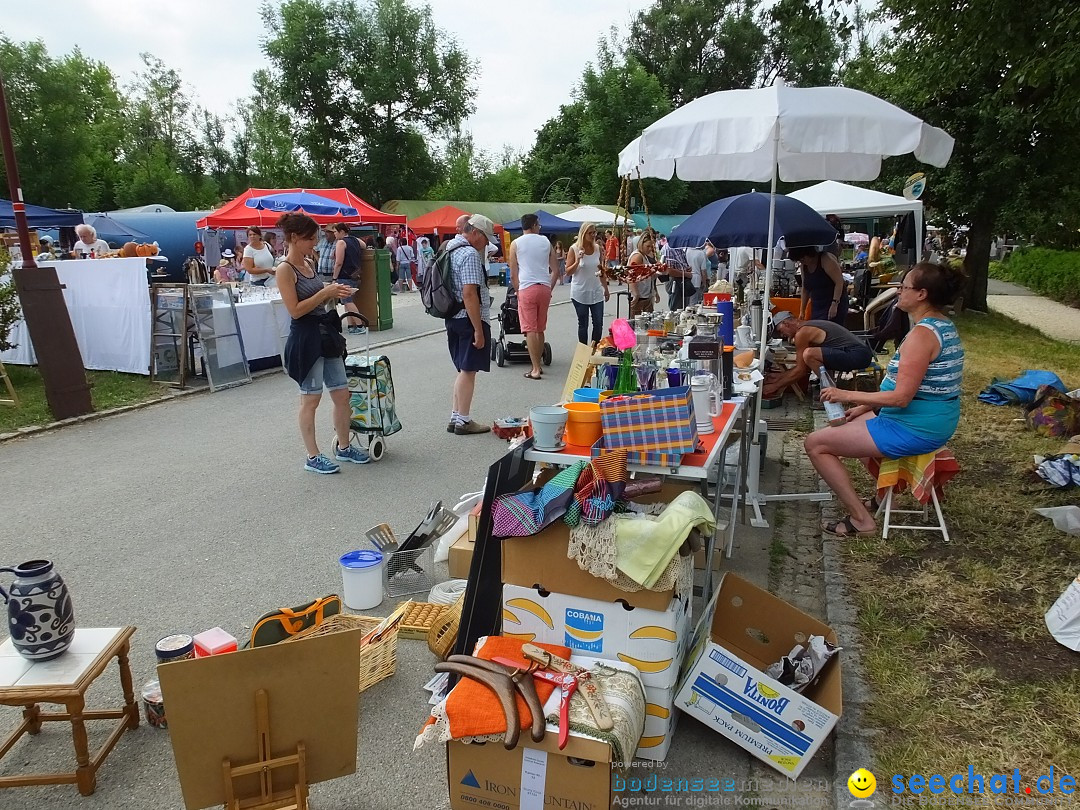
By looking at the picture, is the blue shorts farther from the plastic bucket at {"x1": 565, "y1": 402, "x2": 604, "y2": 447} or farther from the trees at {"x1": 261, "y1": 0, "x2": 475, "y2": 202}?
the trees at {"x1": 261, "y1": 0, "x2": 475, "y2": 202}

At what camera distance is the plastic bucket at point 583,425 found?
306 cm

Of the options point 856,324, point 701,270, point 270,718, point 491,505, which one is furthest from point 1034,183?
point 270,718

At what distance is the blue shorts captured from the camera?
13.3 feet

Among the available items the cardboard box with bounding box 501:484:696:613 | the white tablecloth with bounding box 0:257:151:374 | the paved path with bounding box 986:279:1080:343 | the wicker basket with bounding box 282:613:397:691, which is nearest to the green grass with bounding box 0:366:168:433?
the white tablecloth with bounding box 0:257:151:374

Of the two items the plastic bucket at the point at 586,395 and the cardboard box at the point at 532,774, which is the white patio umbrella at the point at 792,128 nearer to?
the plastic bucket at the point at 586,395

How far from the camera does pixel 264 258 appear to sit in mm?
11789

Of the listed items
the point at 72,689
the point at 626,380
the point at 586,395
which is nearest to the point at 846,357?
the point at 626,380

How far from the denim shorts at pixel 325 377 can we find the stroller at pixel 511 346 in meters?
4.53

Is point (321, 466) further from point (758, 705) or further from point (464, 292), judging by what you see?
point (758, 705)

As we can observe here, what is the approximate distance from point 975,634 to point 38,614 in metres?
3.85

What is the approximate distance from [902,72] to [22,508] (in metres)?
15.2

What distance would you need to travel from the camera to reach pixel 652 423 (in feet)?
9.36

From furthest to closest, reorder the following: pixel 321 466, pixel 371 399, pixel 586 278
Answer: pixel 586 278 → pixel 371 399 → pixel 321 466

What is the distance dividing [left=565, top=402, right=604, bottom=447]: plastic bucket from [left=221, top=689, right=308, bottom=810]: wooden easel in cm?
154
